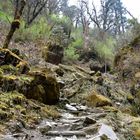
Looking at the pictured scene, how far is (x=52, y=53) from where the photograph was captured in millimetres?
20969

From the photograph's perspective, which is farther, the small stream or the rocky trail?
the rocky trail

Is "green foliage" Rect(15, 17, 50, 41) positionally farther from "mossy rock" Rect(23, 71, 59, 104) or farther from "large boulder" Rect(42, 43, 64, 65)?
"mossy rock" Rect(23, 71, 59, 104)

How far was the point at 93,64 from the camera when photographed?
24.3 meters

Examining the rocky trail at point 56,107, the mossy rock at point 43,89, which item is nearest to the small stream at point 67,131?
the rocky trail at point 56,107

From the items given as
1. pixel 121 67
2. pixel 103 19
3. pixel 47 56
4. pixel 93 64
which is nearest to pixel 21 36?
pixel 47 56

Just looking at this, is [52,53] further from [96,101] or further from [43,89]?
[43,89]

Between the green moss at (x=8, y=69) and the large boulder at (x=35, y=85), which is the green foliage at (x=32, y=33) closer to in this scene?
the green moss at (x=8, y=69)

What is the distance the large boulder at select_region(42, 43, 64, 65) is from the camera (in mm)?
20641

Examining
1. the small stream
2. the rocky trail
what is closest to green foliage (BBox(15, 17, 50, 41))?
the rocky trail

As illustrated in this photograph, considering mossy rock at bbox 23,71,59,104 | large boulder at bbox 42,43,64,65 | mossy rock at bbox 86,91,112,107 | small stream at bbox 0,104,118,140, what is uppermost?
large boulder at bbox 42,43,64,65

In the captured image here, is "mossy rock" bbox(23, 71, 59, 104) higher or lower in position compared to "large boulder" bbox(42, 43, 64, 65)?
lower

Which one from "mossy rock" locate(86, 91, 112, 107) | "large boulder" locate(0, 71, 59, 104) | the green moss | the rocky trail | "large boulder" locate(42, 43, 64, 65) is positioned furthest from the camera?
"large boulder" locate(42, 43, 64, 65)

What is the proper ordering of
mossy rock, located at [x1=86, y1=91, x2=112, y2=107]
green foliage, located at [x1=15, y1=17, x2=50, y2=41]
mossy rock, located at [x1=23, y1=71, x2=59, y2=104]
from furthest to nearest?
green foliage, located at [x1=15, y1=17, x2=50, y2=41] → mossy rock, located at [x1=86, y1=91, x2=112, y2=107] → mossy rock, located at [x1=23, y1=71, x2=59, y2=104]

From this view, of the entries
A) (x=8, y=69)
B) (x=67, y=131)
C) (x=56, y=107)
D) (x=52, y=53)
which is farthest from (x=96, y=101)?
(x=52, y=53)
